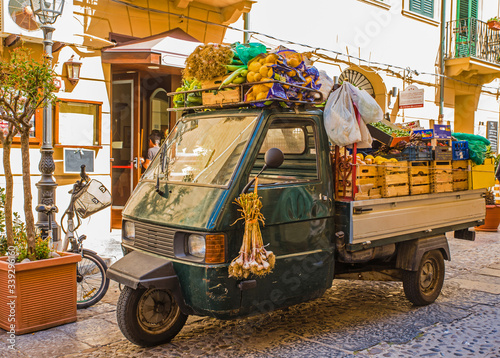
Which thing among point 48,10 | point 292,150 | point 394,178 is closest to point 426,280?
point 394,178

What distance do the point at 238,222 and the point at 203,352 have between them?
3.75 ft

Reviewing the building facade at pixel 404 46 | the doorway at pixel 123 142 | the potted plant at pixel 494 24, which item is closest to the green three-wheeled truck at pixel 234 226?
the doorway at pixel 123 142

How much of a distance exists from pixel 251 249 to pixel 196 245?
0.45 meters

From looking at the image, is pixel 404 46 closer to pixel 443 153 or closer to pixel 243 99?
pixel 443 153

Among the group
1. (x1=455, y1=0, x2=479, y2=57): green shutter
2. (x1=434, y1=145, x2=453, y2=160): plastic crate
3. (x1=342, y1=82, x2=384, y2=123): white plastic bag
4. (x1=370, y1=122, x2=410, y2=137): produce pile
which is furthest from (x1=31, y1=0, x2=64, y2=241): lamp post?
(x1=455, y1=0, x2=479, y2=57): green shutter

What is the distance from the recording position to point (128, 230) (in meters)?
4.93

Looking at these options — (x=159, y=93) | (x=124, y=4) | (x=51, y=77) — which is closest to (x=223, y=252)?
(x=51, y=77)

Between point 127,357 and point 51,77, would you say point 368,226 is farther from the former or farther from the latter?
point 51,77

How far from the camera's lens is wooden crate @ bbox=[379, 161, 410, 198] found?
209 inches

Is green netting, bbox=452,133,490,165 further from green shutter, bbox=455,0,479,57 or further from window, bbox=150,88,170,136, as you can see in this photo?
green shutter, bbox=455,0,479,57

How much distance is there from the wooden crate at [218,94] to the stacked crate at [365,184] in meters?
1.30

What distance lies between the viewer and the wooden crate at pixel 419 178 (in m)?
5.63

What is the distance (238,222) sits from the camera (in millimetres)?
4215

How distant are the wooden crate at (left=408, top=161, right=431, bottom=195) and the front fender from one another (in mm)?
2758
